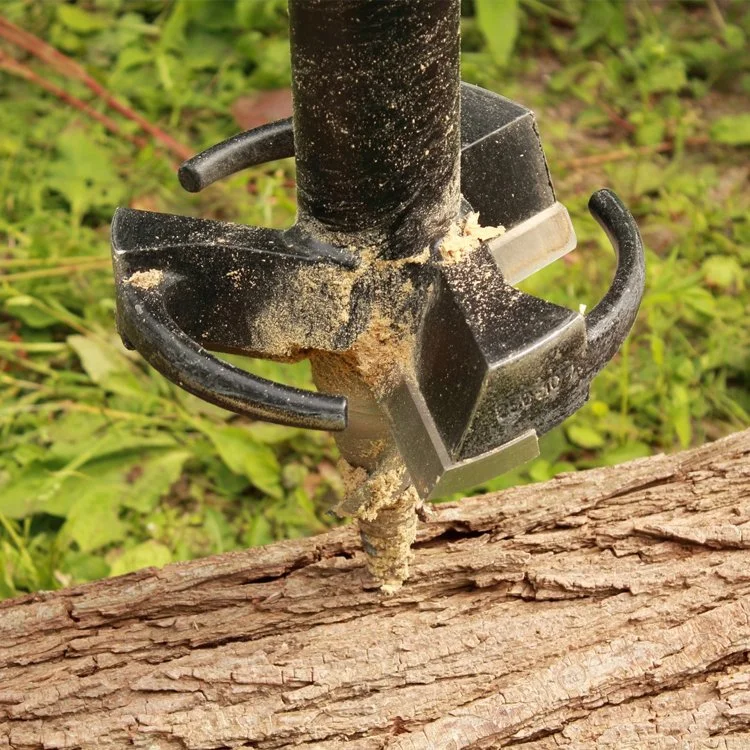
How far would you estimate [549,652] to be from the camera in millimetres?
1106

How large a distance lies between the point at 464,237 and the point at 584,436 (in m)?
1.13

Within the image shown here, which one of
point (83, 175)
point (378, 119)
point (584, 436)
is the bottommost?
point (584, 436)

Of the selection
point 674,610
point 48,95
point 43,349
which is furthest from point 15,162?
point 674,610

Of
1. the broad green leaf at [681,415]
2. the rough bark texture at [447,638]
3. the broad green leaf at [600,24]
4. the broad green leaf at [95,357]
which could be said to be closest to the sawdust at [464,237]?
the rough bark texture at [447,638]

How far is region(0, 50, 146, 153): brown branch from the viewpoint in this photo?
2.51 m

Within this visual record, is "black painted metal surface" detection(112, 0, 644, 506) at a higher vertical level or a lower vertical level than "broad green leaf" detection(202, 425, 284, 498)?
higher

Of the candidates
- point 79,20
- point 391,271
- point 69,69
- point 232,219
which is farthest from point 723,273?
point 79,20

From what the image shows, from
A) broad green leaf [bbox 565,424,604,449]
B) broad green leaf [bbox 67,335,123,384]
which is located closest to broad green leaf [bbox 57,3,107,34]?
broad green leaf [bbox 67,335,123,384]

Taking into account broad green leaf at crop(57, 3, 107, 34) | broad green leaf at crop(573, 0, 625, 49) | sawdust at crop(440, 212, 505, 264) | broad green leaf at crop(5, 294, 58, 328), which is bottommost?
broad green leaf at crop(5, 294, 58, 328)

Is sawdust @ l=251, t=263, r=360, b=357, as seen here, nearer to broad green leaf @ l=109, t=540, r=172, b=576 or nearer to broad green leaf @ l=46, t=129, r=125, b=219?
broad green leaf @ l=109, t=540, r=172, b=576

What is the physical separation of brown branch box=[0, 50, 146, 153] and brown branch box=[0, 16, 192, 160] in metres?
0.04

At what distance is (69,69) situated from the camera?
261cm

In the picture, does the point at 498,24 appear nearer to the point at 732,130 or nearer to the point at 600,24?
the point at 600,24

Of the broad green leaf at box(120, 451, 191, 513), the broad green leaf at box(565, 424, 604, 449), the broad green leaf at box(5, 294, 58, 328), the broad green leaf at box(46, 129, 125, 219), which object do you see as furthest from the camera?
the broad green leaf at box(46, 129, 125, 219)
